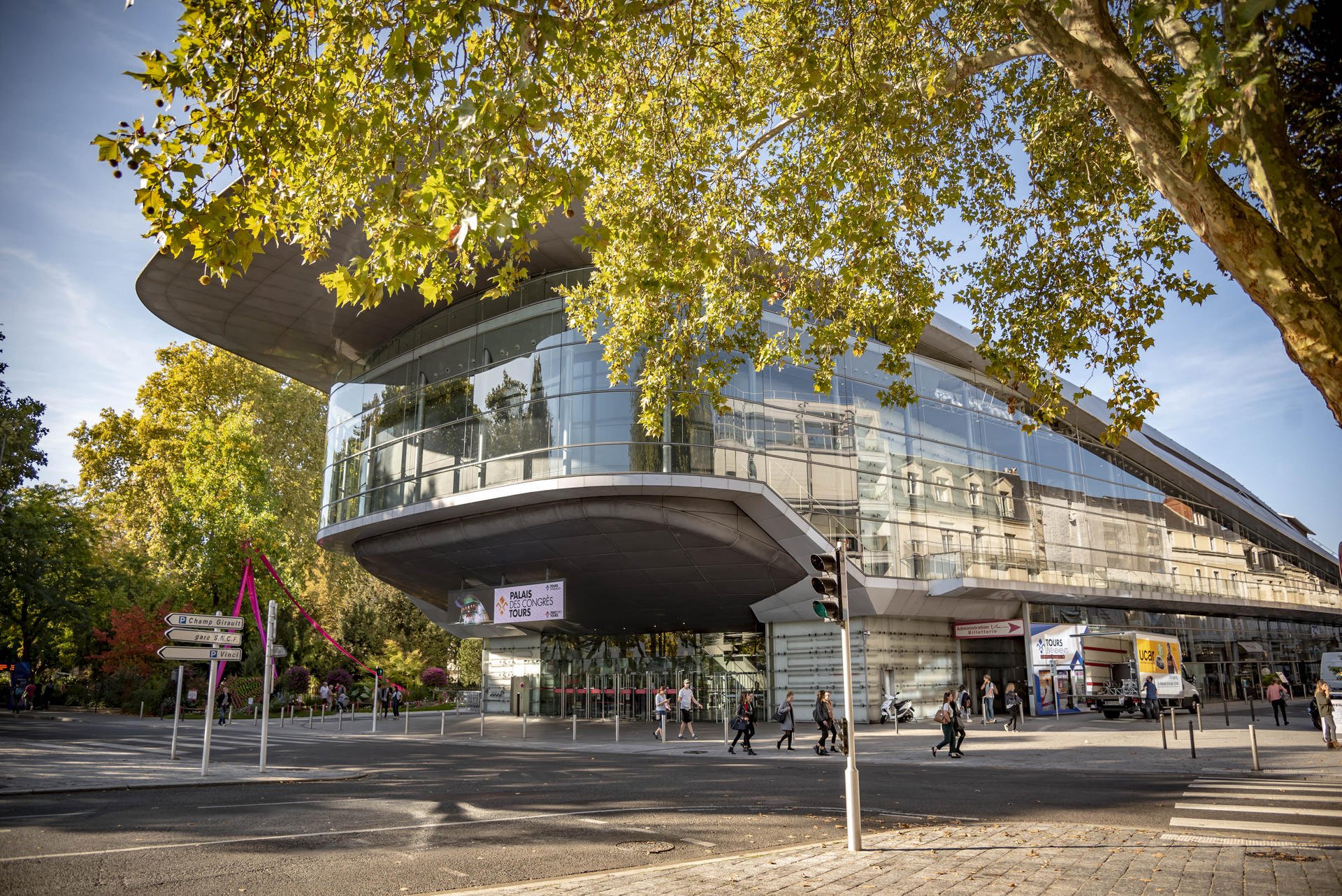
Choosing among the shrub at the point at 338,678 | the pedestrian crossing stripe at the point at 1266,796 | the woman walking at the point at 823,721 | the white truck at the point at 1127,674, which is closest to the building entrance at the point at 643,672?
the woman walking at the point at 823,721

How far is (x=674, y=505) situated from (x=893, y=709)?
1120 centimetres

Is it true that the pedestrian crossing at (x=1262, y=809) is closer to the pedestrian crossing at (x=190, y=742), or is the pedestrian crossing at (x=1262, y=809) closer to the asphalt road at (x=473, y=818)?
the asphalt road at (x=473, y=818)

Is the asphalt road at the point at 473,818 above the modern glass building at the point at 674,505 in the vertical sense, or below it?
below

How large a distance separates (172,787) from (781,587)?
2074cm

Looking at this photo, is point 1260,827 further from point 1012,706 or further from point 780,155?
point 1012,706

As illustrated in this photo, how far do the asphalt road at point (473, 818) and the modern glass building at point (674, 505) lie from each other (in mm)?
11391

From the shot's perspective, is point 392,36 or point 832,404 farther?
point 832,404

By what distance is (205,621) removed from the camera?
16.2 meters

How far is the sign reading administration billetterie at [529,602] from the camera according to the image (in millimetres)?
28766

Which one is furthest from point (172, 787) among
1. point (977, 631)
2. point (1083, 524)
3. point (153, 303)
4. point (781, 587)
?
point (1083, 524)

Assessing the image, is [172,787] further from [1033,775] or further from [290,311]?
[290,311]

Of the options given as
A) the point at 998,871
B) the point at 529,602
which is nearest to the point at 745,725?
the point at 529,602

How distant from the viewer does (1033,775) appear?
15.1m

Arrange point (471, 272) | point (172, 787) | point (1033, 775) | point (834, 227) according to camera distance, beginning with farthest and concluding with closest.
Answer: point (1033, 775) < point (172, 787) < point (834, 227) < point (471, 272)
